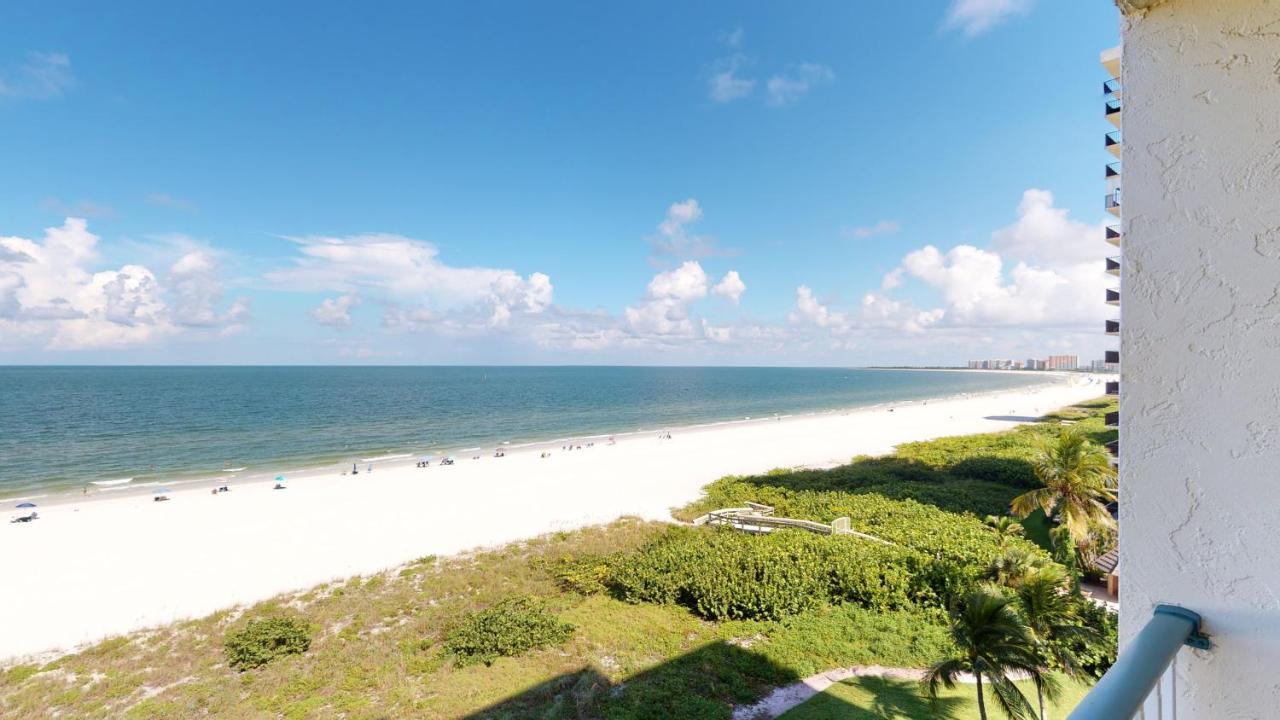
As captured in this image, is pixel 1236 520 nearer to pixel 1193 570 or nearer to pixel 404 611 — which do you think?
pixel 1193 570

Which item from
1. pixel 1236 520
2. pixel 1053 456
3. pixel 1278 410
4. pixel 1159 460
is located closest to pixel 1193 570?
pixel 1236 520

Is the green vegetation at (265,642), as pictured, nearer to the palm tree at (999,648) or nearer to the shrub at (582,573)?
the shrub at (582,573)

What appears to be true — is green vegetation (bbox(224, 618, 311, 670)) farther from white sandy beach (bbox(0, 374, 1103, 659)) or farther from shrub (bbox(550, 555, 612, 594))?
shrub (bbox(550, 555, 612, 594))

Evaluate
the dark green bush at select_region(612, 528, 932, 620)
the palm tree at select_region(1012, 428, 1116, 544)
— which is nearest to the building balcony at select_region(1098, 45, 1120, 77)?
the palm tree at select_region(1012, 428, 1116, 544)

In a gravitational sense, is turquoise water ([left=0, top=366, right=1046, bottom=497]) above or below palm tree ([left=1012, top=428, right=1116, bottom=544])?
below

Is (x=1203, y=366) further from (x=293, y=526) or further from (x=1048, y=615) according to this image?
(x=293, y=526)

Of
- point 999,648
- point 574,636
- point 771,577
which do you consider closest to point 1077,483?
point 771,577

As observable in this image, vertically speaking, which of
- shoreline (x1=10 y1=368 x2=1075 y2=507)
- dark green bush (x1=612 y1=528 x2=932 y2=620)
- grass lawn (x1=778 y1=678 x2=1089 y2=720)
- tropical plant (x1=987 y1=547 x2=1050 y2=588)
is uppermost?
tropical plant (x1=987 y1=547 x2=1050 y2=588)

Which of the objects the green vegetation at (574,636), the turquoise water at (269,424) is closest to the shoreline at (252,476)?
the turquoise water at (269,424)
